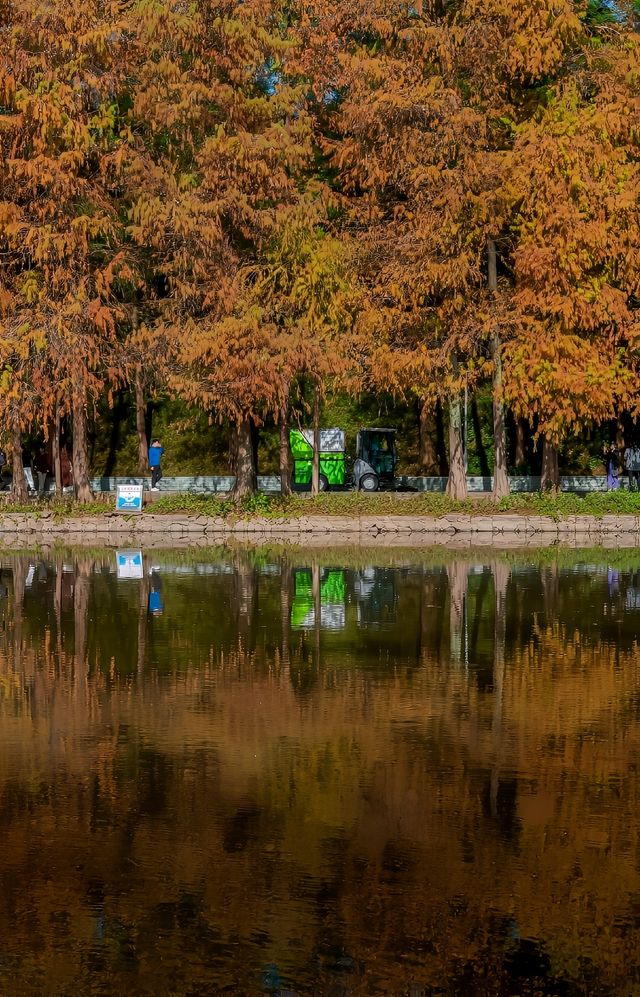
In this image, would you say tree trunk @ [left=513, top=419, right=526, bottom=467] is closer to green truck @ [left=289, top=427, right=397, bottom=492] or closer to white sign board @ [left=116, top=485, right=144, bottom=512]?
green truck @ [left=289, top=427, right=397, bottom=492]

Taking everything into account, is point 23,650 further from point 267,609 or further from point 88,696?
point 267,609

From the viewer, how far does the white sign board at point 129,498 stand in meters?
41.5

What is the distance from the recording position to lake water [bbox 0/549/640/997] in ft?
25.3

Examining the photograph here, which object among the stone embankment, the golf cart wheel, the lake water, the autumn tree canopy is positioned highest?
the autumn tree canopy

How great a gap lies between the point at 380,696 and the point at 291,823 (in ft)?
15.1

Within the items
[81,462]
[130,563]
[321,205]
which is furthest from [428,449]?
[130,563]

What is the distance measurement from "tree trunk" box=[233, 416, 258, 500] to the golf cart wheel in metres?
7.09

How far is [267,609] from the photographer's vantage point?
22.1 metres

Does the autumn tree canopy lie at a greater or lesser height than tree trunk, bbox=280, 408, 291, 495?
greater

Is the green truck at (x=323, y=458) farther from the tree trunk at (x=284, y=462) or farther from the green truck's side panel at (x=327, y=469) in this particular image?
the tree trunk at (x=284, y=462)

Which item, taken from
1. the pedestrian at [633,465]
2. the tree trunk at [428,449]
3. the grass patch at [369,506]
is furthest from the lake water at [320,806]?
the tree trunk at [428,449]

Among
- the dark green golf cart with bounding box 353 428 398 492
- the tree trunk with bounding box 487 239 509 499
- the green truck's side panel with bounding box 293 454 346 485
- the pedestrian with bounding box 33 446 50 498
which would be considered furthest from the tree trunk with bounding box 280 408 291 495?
the pedestrian with bounding box 33 446 50 498

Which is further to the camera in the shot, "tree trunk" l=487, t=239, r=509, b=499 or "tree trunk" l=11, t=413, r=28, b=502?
"tree trunk" l=11, t=413, r=28, b=502

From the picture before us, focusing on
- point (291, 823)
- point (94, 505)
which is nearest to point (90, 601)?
point (291, 823)
